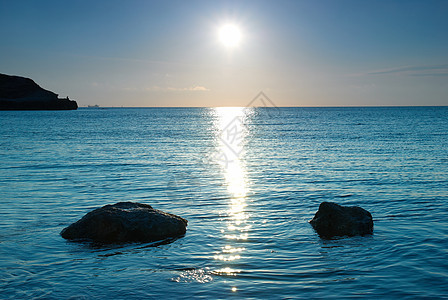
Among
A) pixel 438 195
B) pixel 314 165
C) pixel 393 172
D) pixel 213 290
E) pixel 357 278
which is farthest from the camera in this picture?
pixel 314 165

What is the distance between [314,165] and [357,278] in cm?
2073

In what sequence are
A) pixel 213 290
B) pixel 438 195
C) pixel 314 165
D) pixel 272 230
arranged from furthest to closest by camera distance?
pixel 314 165
pixel 438 195
pixel 272 230
pixel 213 290

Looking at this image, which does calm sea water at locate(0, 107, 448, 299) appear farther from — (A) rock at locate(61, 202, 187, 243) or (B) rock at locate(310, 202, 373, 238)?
(A) rock at locate(61, 202, 187, 243)

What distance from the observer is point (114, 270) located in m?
9.63

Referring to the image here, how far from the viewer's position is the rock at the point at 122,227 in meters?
12.0

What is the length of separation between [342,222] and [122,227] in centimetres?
699

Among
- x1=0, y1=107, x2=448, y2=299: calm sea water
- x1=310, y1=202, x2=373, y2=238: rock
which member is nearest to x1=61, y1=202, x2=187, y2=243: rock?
x1=0, y1=107, x2=448, y2=299: calm sea water

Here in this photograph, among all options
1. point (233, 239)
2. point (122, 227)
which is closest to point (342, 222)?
point (233, 239)

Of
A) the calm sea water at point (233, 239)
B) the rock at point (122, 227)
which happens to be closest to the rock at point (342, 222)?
the calm sea water at point (233, 239)

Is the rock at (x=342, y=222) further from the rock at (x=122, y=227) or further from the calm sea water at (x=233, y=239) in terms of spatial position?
the rock at (x=122, y=227)

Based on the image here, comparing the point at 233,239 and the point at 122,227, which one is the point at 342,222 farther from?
the point at 122,227

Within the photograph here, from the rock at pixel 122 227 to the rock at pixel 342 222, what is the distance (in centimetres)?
465

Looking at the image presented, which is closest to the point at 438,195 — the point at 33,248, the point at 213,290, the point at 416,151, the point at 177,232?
the point at 177,232

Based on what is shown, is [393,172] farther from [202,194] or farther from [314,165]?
[202,194]
